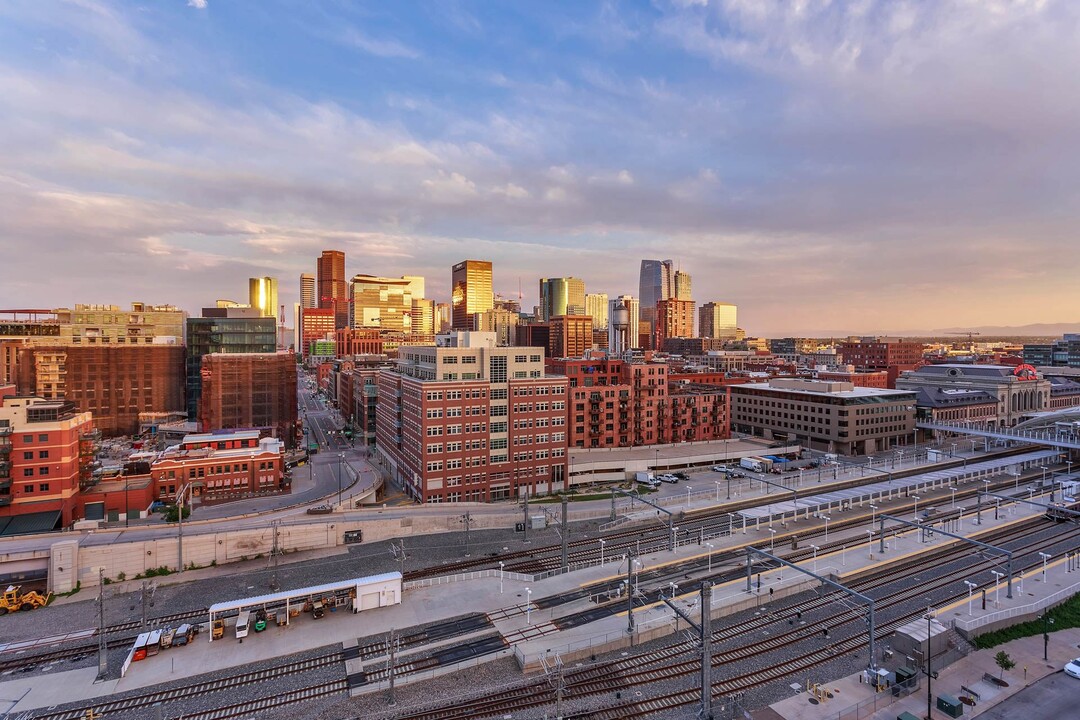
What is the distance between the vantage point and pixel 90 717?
35.6m

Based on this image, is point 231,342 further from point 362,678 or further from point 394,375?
point 362,678

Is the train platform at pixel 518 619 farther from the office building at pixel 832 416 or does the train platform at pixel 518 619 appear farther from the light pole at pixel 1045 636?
the office building at pixel 832 416

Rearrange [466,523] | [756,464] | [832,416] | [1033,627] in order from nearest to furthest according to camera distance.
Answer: [1033,627], [466,523], [756,464], [832,416]

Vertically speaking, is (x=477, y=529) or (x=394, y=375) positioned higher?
(x=394, y=375)

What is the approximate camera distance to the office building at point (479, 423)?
264 ft

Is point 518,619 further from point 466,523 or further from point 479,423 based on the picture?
point 479,423

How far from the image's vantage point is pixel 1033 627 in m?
46.5

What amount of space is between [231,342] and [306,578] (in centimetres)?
9402

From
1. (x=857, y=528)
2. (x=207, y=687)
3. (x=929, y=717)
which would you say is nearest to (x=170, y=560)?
(x=207, y=687)

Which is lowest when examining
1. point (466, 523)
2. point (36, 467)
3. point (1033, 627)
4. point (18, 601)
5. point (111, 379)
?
point (18, 601)

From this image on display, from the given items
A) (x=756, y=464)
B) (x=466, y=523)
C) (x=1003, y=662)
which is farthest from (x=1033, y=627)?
(x=466, y=523)

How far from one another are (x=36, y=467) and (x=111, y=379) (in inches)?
3221

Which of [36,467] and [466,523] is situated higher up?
[36,467]

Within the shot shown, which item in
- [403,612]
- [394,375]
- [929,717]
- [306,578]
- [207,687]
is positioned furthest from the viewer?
[394,375]
